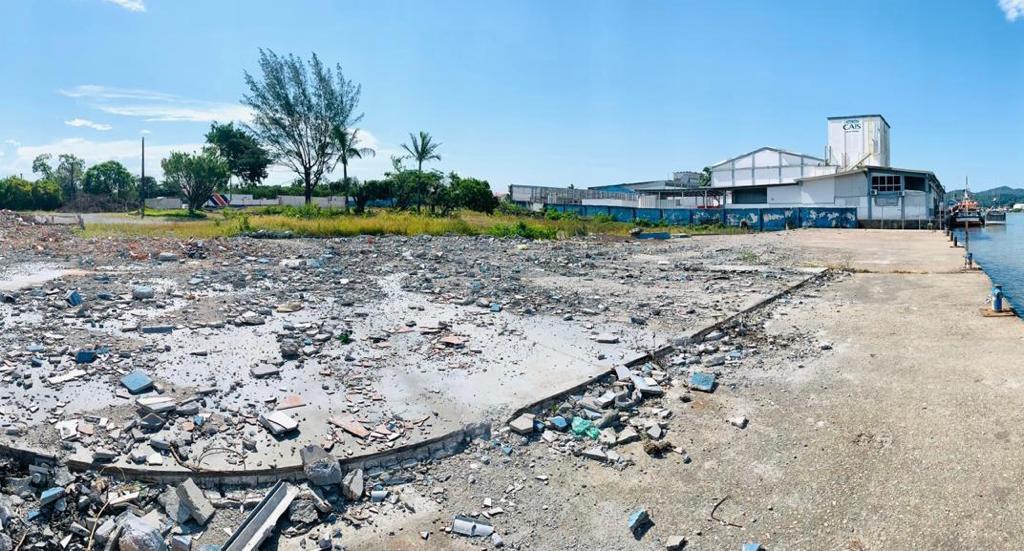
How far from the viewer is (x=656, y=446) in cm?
396

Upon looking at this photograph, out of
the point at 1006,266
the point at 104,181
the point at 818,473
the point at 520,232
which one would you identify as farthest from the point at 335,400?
the point at 104,181

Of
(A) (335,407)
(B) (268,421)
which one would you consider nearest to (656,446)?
(A) (335,407)

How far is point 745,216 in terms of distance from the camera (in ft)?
121

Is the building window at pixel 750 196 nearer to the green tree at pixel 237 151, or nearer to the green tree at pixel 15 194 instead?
the green tree at pixel 237 151

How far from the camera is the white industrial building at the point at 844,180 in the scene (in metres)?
34.8

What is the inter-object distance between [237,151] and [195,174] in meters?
9.57

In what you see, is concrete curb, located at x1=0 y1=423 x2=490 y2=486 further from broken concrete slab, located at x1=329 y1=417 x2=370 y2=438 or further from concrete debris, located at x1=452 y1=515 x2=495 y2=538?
concrete debris, located at x1=452 y1=515 x2=495 y2=538

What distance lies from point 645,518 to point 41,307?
6701mm

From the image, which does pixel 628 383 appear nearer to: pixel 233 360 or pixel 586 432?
pixel 586 432

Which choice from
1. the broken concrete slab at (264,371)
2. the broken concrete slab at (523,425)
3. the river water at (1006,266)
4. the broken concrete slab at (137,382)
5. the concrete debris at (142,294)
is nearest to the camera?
the broken concrete slab at (523,425)

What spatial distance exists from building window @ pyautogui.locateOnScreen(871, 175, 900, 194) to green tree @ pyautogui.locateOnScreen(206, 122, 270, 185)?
125ft

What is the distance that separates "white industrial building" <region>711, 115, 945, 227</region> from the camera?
34.8 meters

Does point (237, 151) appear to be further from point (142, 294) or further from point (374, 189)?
point (142, 294)

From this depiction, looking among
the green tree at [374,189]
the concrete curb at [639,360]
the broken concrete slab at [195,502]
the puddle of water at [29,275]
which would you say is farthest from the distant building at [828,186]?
the broken concrete slab at [195,502]
